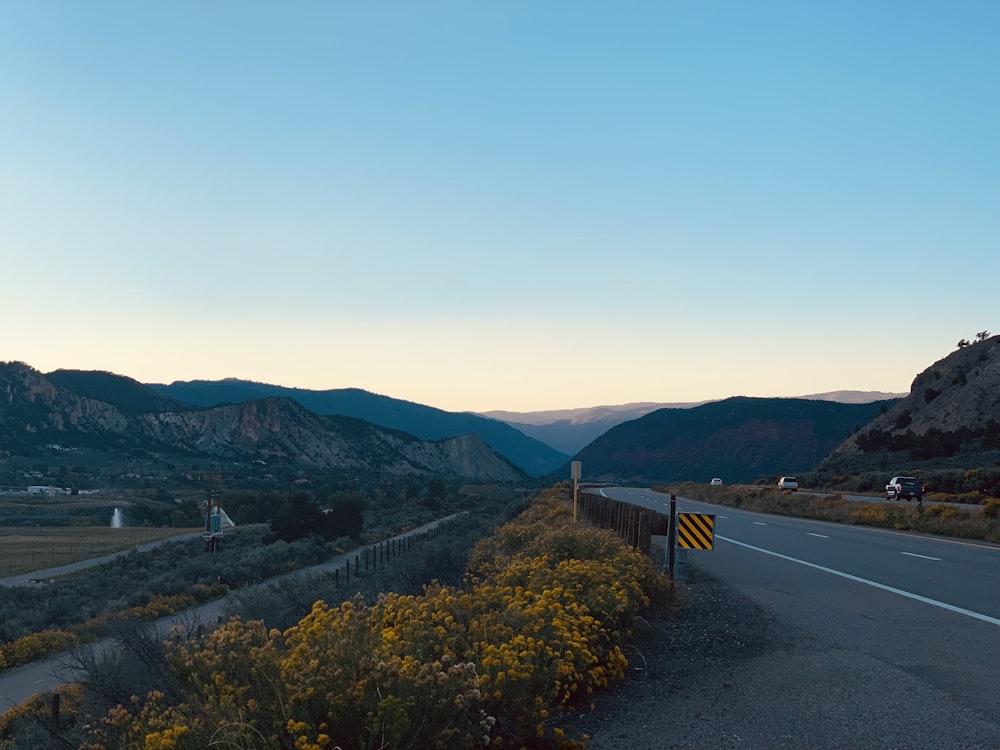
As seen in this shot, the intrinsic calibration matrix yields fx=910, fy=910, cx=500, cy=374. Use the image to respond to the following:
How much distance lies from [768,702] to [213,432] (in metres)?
149

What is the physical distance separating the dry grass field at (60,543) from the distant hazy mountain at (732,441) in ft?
301

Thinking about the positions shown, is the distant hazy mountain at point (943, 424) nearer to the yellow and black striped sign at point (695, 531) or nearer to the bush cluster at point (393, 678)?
the yellow and black striped sign at point (695, 531)

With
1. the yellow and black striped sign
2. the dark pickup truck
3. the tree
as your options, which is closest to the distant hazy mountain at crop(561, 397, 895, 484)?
the tree

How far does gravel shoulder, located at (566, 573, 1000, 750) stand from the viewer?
5641 mm

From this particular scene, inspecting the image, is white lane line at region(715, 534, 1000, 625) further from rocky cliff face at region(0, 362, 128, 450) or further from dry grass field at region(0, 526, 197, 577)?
rocky cliff face at region(0, 362, 128, 450)

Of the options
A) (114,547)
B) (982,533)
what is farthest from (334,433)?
(982,533)

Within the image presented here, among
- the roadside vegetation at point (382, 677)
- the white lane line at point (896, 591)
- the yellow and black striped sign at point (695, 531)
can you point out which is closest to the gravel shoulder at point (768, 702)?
the roadside vegetation at point (382, 677)

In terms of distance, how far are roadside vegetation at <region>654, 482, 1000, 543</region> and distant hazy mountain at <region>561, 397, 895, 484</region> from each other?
98.4m

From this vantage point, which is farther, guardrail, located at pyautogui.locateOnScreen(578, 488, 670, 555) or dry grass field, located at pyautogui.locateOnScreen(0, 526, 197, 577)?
dry grass field, located at pyautogui.locateOnScreen(0, 526, 197, 577)

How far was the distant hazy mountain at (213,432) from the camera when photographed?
5157 inches

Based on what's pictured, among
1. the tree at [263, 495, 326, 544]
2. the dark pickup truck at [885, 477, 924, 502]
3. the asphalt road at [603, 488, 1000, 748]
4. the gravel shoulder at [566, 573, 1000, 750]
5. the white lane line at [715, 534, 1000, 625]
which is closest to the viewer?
the gravel shoulder at [566, 573, 1000, 750]

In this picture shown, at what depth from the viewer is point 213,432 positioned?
14712 centimetres

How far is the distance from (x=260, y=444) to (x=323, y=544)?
98.8 m

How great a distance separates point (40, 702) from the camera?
13.8 m
